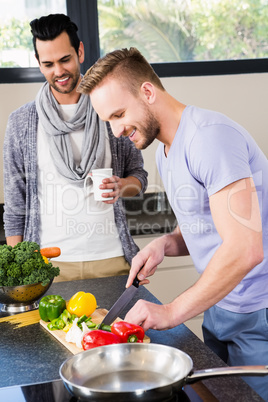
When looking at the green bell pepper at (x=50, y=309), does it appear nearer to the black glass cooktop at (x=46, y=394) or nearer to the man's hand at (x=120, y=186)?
the black glass cooktop at (x=46, y=394)

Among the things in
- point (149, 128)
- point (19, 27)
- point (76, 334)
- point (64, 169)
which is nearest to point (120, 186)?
point (64, 169)

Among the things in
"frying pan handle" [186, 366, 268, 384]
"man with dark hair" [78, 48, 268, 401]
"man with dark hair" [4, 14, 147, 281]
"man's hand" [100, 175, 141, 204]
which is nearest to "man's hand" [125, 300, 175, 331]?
"man with dark hair" [78, 48, 268, 401]

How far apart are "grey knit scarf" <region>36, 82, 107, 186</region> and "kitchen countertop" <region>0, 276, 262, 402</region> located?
0.72 m

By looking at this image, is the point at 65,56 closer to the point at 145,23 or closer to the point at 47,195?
the point at 47,195

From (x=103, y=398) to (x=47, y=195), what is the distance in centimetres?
138

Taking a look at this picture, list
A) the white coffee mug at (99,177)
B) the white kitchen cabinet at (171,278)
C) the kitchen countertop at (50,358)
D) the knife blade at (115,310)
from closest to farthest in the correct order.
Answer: the kitchen countertop at (50,358), the knife blade at (115,310), the white coffee mug at (99,177), the white kitchen cabinet at (171,278)

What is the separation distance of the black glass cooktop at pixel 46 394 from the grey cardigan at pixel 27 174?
1136 millimetres

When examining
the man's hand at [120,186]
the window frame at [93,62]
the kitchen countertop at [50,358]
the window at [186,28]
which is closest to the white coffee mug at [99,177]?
the man's hand at [120,186]

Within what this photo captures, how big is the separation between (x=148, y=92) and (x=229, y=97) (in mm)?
1620

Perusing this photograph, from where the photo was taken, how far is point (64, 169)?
6.66ft

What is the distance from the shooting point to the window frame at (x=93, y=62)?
2736mm

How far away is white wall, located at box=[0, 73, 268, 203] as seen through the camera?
2852 mm

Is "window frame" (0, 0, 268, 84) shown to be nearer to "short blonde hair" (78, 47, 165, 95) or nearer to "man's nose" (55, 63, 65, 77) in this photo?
"man's nose" (55, 63, 65, 77)

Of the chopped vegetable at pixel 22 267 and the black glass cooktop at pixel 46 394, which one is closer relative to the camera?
the black glass cooktop at pixel 46 394
